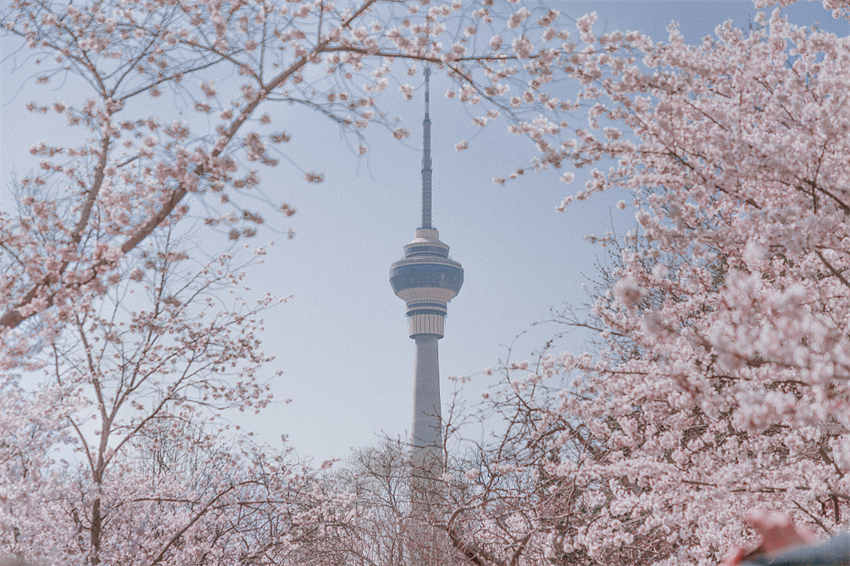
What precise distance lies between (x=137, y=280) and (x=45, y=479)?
1.81 metres

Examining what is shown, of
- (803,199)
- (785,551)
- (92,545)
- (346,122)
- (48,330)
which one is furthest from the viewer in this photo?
(92,545)

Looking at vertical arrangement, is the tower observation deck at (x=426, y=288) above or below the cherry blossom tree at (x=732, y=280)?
above

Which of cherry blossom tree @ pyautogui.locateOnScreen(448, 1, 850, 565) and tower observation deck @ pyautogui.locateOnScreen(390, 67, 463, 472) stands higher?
tower observation deck @ pyautogui.locateOnScreen(390, 67, 463, 472)

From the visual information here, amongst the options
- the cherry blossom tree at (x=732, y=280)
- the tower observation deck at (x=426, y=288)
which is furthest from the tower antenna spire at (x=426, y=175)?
the cherry blossom tree at (x=732, y=280)

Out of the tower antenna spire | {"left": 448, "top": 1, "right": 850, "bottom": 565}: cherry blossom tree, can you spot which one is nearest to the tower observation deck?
the tower antenna spire

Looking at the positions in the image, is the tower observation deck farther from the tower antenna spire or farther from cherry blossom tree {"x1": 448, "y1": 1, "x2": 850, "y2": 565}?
cherry blossom tree {"x1": 448, "y1": 1, "x2": 850, "y2": 565}

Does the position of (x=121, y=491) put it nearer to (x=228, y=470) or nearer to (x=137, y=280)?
(x=228, y=470)

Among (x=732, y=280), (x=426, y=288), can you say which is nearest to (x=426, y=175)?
(x=426, y=288)

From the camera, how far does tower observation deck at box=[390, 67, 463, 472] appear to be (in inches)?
3339

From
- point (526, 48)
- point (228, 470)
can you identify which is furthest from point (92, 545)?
point (526, 48)

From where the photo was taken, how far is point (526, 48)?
5.91 metres

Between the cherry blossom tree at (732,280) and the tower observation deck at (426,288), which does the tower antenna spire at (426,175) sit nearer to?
the tower observation deck at (426,288)

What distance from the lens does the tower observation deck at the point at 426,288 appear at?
8481 cm

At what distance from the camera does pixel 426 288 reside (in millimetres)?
85812
